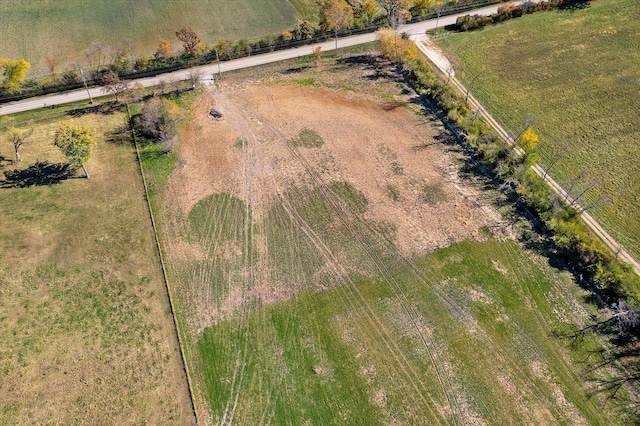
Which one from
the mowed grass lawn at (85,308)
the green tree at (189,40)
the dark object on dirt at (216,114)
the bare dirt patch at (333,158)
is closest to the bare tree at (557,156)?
the bare dirt patch at (333,158)

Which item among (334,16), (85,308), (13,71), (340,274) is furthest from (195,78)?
(340,274)

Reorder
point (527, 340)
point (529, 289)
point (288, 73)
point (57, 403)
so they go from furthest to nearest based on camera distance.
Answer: point (288, 73), point (529, 289), point (527, 340), point (57, 403)

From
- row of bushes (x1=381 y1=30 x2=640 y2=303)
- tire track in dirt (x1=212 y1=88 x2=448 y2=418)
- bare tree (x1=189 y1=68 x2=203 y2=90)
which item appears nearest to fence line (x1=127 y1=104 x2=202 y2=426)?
bare tree (x1=189 y1=68 x2=203 y2=90)

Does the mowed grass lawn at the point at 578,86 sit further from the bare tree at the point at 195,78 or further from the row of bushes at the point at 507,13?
the bare tree at the point at 195,78

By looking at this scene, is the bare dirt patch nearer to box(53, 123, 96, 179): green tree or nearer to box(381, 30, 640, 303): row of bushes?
box(381, 30, 640, 303): row of bushes

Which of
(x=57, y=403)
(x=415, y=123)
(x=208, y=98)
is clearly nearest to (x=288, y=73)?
(x=208, y=98)

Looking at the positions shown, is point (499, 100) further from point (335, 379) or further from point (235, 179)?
point (335, 379)
